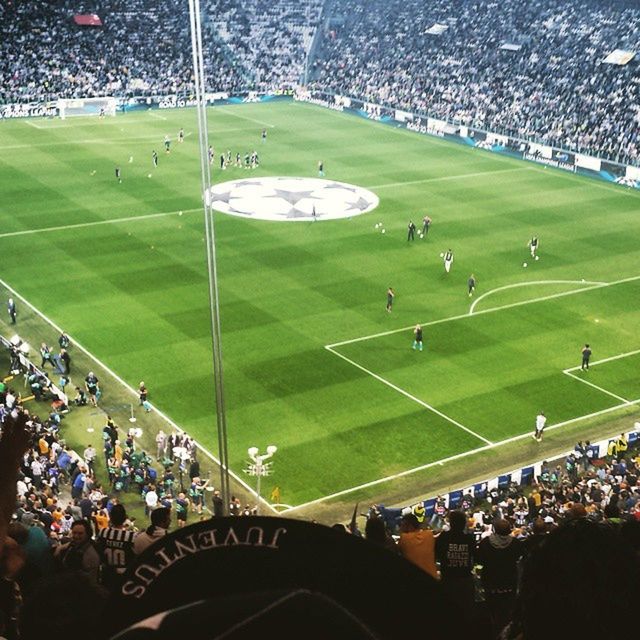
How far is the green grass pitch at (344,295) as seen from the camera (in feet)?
77.9

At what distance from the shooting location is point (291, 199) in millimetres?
43188

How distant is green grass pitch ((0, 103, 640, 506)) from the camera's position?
77.9ft

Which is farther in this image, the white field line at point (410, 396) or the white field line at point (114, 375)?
the white field line at point (410, 396)

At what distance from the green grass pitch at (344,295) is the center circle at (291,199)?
945 millimetres

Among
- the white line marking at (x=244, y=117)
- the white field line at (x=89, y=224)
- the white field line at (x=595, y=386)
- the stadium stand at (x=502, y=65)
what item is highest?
the stadium stand at (x=502, y=65)

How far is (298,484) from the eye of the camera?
20906 millimetres

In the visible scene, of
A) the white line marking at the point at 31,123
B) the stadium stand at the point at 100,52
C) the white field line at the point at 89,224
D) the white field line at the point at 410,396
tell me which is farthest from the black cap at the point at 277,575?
the stadium stand at the point at 100,52

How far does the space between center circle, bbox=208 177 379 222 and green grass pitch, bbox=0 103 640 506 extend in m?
0.94

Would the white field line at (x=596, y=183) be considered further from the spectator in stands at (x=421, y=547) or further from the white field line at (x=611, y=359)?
the spectator in stands at (x=421, y=547)

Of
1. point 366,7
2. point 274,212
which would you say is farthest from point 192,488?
point 366,7

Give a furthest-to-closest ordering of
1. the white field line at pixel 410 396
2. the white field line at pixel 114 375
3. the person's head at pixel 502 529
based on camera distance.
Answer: the white field line at pixel 410 396 → the white field line at pixel 114 375 → the person's head at pixel 502 529

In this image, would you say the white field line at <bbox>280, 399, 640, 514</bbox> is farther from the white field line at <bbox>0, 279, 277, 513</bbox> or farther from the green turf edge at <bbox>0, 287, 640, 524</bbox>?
the white field line at <bbox>0, 279, 277, 513</bbox>

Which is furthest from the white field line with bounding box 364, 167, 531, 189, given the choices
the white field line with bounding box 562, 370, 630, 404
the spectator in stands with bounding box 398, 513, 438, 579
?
the spectator in stands with bounding box 398, 513, 438, 579

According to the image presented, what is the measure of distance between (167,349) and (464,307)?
30.6 ft
